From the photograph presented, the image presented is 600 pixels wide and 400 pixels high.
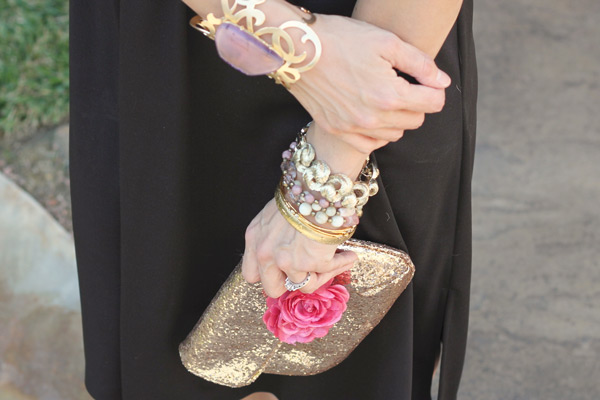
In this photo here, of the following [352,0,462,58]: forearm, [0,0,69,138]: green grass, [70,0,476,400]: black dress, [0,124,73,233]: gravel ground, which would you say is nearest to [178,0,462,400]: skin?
[352,0,462,58]: forearm

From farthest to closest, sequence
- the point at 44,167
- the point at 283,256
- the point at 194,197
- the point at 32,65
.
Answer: the point at 32,65, the point at 44,167, the point at 194,197, the point at 283,256

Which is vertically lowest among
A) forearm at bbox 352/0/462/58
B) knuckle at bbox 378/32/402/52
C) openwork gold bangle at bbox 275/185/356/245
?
openwork gold bangle at bbox 275/185/356/245

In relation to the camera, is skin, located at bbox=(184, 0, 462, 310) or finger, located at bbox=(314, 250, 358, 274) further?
finger, located at bbox=(314, 250, 358, 274)

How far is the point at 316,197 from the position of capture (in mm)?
730

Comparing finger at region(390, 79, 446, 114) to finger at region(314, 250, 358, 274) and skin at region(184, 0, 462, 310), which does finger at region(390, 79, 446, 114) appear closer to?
skin at region(184, 0, 462, 310)

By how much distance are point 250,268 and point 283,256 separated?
0.26 feet

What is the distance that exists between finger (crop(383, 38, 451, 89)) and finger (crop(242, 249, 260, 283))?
0.96 ft

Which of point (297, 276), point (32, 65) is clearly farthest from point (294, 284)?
point (32, 65)

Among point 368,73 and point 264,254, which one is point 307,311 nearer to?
point 264,254

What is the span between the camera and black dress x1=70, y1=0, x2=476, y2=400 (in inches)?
33.3

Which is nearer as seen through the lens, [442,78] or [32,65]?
[442,78]

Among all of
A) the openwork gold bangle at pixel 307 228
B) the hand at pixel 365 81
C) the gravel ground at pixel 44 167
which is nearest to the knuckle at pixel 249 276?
the openwork gold bangle at pixel 307 228

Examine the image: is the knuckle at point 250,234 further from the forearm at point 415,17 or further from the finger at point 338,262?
the forearm at point 415,17

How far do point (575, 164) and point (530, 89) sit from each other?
1.52 feet
